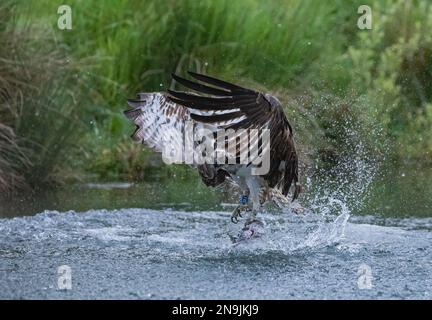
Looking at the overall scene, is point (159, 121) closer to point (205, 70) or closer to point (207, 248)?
point (207, 248)

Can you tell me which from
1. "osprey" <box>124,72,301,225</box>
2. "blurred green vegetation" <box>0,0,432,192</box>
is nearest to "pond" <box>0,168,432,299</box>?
"osprey" <box>124,72,301,225</box>

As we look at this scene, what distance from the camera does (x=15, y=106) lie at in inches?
412

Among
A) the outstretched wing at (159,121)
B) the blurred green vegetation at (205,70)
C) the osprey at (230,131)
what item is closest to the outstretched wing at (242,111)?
the osprey at (230,131)

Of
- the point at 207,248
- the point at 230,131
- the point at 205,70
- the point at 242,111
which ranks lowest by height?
the point at 207,248

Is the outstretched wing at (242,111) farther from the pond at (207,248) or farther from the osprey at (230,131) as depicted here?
the pond at (207,248)

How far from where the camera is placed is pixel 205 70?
40.4 ft

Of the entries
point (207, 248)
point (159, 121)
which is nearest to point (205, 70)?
point (159, 121)

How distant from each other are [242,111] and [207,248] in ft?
4.29

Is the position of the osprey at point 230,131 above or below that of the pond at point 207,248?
above

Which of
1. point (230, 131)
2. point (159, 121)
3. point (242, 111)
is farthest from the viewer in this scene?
point (159, 121)

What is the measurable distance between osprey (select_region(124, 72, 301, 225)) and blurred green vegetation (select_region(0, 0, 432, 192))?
9.31 feet

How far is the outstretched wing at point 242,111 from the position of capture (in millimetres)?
7039

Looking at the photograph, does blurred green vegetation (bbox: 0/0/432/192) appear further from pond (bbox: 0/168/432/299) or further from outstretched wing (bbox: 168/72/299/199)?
outstretched wing (bbox: 168/72/299/199)

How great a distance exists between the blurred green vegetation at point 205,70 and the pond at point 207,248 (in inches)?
29.9
